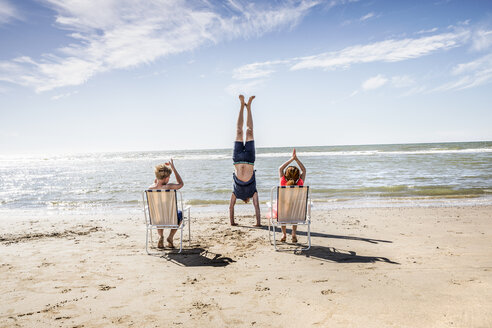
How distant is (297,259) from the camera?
469 cm

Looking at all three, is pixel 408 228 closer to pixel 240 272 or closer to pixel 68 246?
pixel 240 272

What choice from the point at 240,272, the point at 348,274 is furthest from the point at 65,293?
the point at 348,274

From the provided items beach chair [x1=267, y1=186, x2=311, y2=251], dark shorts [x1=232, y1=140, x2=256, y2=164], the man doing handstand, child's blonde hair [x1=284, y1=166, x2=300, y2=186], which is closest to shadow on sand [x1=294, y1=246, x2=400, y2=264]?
beach chair [x1=267, y1=186, x2=311, y2=251]

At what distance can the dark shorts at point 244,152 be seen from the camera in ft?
22.0

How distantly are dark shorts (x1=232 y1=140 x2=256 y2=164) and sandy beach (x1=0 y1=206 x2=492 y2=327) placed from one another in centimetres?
157

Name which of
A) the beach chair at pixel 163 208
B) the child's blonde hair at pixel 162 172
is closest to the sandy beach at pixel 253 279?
the beach chair at pixel 163 208

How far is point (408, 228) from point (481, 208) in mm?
3486

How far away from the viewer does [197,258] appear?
485 centimetres

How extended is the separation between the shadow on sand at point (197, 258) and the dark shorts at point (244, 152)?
230cm

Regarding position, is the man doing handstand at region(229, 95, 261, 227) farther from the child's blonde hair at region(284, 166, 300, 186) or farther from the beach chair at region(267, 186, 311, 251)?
the beach chair at region(267, 186, 311, 251)

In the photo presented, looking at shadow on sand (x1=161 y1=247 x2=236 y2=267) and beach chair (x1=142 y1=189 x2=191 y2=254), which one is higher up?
beach chair (x1=142 y1=189 x2=191 y2=254)

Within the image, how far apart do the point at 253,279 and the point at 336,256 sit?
1.62m

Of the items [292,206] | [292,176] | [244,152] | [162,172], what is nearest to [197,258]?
[162,172]

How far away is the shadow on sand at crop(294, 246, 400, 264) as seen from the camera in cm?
456
